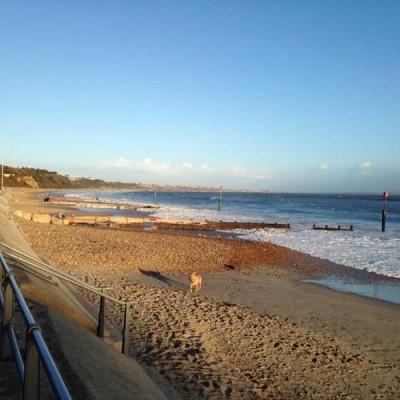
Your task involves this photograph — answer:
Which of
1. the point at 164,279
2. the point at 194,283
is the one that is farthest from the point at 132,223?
the point at 194,283

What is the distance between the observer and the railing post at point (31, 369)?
228cm

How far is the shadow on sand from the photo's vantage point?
42.5ft

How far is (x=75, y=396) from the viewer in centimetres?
388

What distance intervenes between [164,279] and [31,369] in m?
11.7

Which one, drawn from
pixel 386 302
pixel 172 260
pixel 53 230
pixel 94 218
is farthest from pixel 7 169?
pixel 386 302

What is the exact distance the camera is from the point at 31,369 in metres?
2.35

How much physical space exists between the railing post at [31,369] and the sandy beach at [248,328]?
377 cm

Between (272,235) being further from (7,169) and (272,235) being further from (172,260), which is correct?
(7,169)

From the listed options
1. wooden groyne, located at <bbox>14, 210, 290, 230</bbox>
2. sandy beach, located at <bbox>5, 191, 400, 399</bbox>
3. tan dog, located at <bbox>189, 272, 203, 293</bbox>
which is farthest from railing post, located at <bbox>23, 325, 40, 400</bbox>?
wooden groyne, located at <bbox>14, 210, 290, 230</bbox>

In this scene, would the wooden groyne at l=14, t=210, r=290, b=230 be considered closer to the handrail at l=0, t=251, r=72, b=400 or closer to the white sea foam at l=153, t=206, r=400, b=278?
the white sea foam at l=153, t=206, r=400, b=278

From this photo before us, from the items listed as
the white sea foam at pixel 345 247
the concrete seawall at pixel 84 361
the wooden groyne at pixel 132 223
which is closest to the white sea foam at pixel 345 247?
the white sea foam at pixel 345 247

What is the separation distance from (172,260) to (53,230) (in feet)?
33.1

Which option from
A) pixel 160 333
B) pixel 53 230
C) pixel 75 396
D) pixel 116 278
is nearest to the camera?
pixel 75 396

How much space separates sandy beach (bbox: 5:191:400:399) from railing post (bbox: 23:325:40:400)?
377cm
